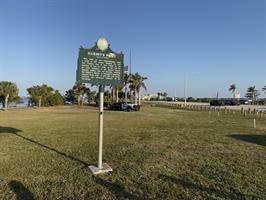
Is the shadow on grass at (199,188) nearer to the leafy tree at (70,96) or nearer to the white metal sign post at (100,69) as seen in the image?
the white metal sign post at (100,69)

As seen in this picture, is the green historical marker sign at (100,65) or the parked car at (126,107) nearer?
the green historical marker sign at (100,65)

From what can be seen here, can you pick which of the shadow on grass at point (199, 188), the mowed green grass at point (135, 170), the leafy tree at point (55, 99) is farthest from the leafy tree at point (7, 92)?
the shadow on grass at point (199, 188)

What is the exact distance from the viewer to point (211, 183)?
17.1 feet

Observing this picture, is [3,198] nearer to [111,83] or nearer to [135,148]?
[111,83]

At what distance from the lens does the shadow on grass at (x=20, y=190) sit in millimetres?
4519

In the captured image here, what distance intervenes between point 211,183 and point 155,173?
1264mm

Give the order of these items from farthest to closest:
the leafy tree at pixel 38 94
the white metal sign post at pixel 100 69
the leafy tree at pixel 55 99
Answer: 1. the leafy tree at pixel 55 99
2. the leafy tree at pixel 38 94
3. the white metal sign post at pixel 100 69

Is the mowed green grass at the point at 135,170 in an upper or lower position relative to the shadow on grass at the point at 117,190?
upper

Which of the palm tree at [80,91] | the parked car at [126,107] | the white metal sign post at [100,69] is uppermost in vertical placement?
the palm tree at [80,91]

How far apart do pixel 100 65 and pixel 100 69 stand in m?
0.10

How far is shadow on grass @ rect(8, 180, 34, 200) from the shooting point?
4.52 metres

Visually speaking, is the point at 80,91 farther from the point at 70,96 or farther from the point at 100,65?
the point at 100,65

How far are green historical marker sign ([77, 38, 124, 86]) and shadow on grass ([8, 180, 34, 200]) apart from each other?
263cm

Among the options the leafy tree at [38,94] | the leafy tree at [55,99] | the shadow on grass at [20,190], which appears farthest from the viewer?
the leafy tree at [55,99]
